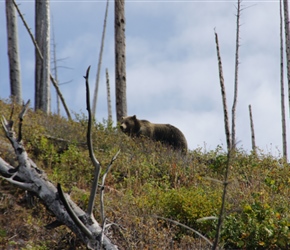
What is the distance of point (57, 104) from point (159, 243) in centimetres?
3066

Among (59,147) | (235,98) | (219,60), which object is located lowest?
(59,147)

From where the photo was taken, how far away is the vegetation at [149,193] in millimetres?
8484

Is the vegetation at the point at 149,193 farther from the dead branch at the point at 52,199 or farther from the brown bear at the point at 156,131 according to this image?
the brown bear at the point at 156,131

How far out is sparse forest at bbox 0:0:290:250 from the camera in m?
8.29

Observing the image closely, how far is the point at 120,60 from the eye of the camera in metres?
19.2

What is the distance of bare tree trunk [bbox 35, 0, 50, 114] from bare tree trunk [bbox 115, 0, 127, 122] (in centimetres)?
235

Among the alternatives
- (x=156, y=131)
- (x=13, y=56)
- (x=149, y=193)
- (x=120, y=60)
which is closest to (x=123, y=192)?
(x=149, y=193)

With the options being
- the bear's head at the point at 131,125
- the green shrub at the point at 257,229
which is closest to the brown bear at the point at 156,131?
the bear's head at the point at 131,125

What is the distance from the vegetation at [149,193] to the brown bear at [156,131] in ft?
2.77

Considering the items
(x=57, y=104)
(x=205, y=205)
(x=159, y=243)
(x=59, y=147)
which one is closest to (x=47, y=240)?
(x=159, y=243)

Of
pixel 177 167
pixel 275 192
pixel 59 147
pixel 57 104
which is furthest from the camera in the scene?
pixel 57 104

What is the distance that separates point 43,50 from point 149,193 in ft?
33.2

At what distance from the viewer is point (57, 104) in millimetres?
38125

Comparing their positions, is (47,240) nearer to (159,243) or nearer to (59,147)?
(159,243)
